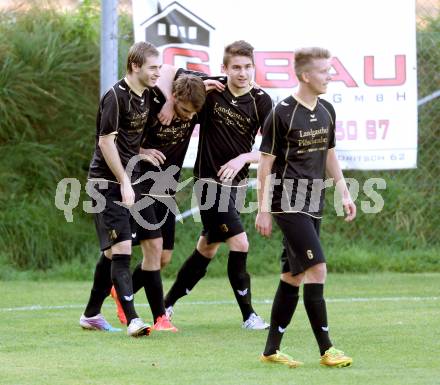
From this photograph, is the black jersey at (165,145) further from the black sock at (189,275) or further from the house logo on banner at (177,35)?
the house logo on banner at (177,35)

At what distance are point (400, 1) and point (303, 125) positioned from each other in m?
4.93

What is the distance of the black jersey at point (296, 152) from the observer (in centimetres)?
575

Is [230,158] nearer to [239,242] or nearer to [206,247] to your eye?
[239,242]

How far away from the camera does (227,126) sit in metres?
7.45

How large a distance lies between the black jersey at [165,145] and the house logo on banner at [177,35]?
2750 mm

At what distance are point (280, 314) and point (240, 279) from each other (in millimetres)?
1633

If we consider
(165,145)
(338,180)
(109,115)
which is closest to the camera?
(338,180)

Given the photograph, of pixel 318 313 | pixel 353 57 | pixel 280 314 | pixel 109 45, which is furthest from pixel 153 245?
pixel 353 57

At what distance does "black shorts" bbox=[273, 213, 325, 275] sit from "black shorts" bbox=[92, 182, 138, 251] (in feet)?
4.82

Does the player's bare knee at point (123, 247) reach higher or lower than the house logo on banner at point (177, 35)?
lower

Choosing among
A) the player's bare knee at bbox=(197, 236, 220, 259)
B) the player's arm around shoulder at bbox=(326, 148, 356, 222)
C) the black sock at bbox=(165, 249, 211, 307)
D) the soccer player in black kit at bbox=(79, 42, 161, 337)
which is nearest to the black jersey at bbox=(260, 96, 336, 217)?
the player's arm around shoulder at bbox=(326, 148, 356, 222)

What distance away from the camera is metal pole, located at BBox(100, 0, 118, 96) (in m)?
10.1

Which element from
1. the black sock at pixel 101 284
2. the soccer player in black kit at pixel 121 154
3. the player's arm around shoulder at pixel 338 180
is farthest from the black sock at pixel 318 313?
the black sock at pixel 101 284

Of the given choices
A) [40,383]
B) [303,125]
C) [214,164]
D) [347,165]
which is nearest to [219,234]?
[214,164]
